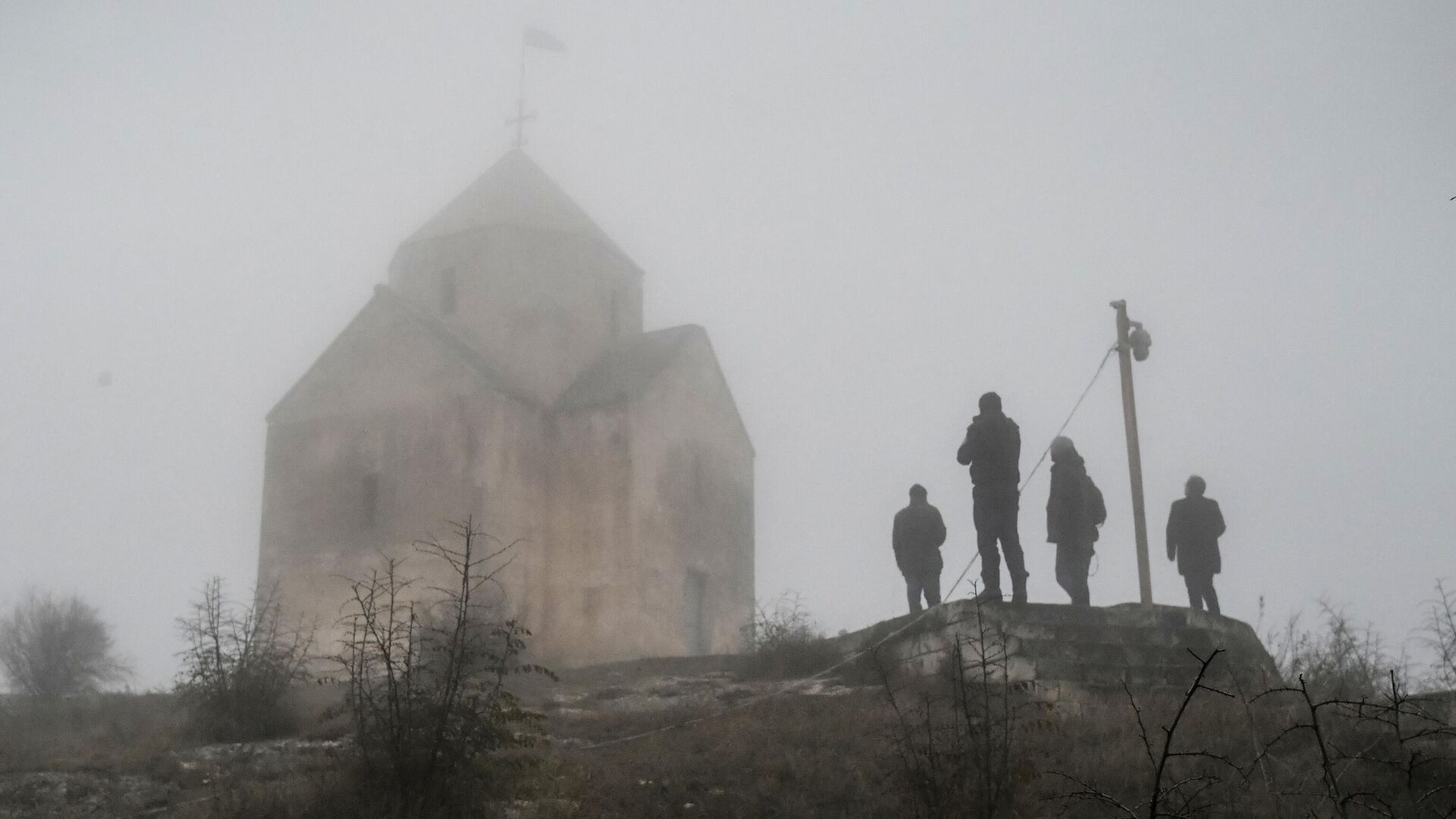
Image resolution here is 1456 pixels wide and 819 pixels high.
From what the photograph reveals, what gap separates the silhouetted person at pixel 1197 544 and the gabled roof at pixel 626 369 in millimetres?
9772

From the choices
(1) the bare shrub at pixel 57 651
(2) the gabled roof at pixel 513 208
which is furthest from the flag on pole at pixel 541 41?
(1) the bare shrub at pixel 57 651

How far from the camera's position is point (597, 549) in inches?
834

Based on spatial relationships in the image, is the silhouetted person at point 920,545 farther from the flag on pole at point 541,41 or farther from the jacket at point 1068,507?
the flag on pole at point 541,41

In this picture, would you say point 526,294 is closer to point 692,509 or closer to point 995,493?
point 692,509

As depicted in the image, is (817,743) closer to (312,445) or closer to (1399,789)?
(1399,789)

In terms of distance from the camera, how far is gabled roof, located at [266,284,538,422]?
21.8 metres

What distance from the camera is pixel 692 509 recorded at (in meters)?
22.3

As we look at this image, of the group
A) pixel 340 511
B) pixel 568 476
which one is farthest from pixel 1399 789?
pixel 340 511

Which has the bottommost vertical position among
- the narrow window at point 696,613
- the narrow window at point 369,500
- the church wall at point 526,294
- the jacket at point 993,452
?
the narrow window at point 696,613

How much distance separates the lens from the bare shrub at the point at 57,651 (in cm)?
1942

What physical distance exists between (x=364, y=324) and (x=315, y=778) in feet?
48.7

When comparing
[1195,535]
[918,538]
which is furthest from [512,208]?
[1195,535]

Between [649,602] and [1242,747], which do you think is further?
[649,602]

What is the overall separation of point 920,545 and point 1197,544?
121 inches
